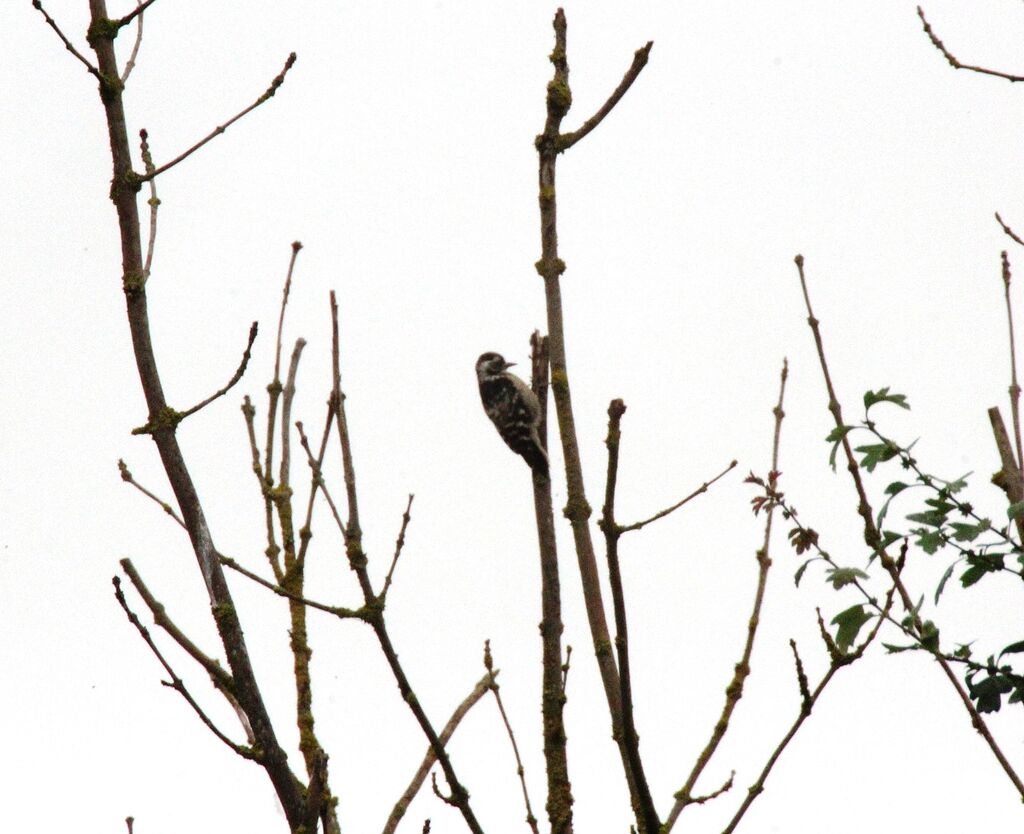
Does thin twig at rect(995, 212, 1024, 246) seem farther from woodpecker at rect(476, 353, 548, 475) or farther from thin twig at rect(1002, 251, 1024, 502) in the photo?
woodpecker at rect(476, 353, 548, 475)

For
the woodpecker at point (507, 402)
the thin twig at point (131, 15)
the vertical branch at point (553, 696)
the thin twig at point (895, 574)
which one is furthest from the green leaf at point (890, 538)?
the woodpecker at point (507, 402)

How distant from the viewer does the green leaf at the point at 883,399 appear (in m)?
3.87

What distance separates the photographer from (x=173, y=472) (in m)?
3.54

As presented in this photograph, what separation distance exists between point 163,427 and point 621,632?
4.32ft

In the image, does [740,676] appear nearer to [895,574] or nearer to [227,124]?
[895,574]

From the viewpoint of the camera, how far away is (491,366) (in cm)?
1171

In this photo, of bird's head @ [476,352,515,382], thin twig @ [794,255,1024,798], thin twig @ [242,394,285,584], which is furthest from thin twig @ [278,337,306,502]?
bird's head @ [476,352,515,382]

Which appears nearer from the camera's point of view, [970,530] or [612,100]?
[970,530]

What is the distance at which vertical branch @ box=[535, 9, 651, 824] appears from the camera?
3801 millimetres

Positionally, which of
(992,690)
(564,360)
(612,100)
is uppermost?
(612,100)

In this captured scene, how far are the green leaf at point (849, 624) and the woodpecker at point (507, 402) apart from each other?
5.03m

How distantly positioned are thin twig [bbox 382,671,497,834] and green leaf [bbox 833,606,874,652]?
1553 mm

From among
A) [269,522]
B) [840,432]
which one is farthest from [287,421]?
[840,432]

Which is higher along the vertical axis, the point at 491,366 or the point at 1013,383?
the point at 491,366
